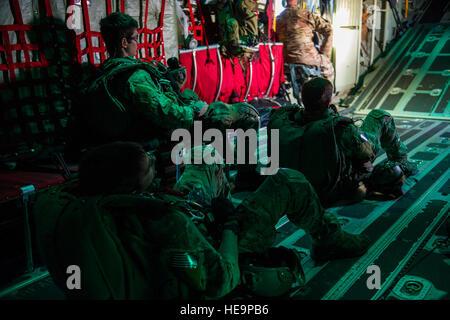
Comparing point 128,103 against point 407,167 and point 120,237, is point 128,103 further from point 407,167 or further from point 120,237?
point 407,167

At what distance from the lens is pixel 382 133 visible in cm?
359

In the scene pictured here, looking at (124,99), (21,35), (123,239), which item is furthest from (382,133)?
(21,35)

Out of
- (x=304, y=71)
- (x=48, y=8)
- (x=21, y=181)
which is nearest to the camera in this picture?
(x=21, y=181)

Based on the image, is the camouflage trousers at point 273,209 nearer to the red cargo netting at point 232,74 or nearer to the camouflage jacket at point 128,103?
the camouflage jacket at point 128,103

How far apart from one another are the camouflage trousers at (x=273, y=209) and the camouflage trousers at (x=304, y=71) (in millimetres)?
5749

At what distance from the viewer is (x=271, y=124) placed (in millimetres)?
3068

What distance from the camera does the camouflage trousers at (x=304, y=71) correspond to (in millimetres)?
7363

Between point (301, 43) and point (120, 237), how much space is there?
668 cm

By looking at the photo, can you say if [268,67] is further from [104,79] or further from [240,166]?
[104,79]

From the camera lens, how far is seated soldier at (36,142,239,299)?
3.85 ft

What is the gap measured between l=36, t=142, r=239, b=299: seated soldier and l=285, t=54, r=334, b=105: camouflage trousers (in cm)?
658

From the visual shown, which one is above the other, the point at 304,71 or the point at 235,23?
the point at 235,23

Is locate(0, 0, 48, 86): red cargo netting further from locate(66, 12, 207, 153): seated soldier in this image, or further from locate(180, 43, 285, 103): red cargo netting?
locate(180, 43, 285, 103): red cargo netting
